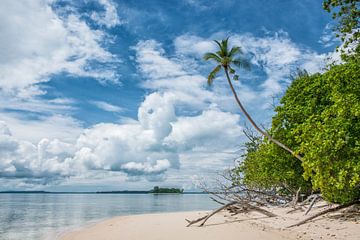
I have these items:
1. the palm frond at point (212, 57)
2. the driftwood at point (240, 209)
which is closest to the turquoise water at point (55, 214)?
the driftwood at point (240, 209)

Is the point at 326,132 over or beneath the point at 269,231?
over

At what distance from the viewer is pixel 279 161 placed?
1741 centimetres

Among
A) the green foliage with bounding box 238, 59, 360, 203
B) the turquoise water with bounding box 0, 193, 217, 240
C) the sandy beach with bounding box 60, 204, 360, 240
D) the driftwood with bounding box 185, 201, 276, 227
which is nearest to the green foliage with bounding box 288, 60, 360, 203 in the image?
the green foliage with bounding box 238, 59, 360, 203

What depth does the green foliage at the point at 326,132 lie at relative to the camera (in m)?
10.6

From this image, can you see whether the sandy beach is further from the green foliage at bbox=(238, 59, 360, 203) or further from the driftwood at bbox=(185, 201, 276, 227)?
the green foliage at bbox=(238, 59, 360, 203)

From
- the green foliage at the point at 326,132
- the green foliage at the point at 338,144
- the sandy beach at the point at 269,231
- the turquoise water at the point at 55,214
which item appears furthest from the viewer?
the turquoise water at the point at 55,214

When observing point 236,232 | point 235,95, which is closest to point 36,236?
point 236,232

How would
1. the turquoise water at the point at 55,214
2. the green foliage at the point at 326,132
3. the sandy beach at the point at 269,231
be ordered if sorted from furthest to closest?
the turquoise water at the point at 55,214
the sandy beach at the point at 269,231
the green foliage at the point at 326,132

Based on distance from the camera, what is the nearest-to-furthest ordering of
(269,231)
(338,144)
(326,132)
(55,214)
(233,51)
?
(338,144) < (326,132) < (269,231) < (233,51) < (55,214)

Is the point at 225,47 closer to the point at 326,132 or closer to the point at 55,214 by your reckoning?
the point at 326,132

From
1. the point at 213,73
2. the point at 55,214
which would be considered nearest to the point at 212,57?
the point at 213,73

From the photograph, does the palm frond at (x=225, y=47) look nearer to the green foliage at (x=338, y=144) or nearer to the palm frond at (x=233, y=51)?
the palm frond at (x=233, y=51)

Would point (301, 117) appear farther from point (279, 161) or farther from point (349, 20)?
point (349, 20)

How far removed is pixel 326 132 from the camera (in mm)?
10781
